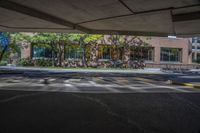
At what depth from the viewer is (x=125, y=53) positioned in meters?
43.0

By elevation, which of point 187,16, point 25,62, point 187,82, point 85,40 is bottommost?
point 187,82

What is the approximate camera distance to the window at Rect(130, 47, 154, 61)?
4450 cm

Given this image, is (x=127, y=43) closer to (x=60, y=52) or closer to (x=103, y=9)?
(x=60, y=52)

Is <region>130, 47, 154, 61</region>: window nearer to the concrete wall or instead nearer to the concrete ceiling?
the concrete wall

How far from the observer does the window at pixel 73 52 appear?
41616 mm

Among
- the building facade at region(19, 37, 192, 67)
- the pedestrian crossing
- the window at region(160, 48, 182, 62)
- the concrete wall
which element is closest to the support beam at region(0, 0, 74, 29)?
the pedestrian crossing

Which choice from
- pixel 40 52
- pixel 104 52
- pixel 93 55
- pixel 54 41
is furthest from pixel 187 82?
pixel 40 52

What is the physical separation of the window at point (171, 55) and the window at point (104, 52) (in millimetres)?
11693

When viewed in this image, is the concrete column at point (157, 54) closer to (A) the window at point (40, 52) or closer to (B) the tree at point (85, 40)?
(B) the tree at point (85, 40)

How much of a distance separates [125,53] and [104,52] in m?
3.95

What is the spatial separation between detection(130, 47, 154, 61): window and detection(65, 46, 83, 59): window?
992 centimetres

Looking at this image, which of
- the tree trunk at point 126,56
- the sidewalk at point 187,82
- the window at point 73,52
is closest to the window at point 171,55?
the tree trunk at point 126,56

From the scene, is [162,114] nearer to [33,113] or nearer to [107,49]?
[33,113]

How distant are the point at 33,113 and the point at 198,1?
8.87 m
